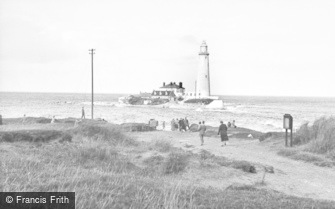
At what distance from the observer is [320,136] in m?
→ 18.1

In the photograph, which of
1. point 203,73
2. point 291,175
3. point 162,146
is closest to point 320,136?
point 291,175

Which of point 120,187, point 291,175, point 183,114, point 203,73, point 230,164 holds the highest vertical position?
point 203,73

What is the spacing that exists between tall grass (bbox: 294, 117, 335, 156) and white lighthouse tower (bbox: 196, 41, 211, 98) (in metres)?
61.5

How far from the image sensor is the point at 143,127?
30.1m

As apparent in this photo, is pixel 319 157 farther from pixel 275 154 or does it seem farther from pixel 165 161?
pixel 165 161

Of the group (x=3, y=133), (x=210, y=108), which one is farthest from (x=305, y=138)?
(x=210, y=108)

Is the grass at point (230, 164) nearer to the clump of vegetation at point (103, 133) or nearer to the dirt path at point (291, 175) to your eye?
the dirt path at point (291, 175)

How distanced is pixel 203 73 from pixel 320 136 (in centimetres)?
6536

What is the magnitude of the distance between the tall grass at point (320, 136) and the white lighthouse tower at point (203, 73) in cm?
6148

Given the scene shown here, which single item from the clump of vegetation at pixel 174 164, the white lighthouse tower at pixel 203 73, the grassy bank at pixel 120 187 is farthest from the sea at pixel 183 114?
the grassy bank at pixel 120 187

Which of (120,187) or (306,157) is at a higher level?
(120,187)

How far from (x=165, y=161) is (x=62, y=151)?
326 cm

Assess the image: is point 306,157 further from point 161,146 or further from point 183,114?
point 183,114

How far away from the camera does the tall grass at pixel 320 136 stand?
17.3 m
